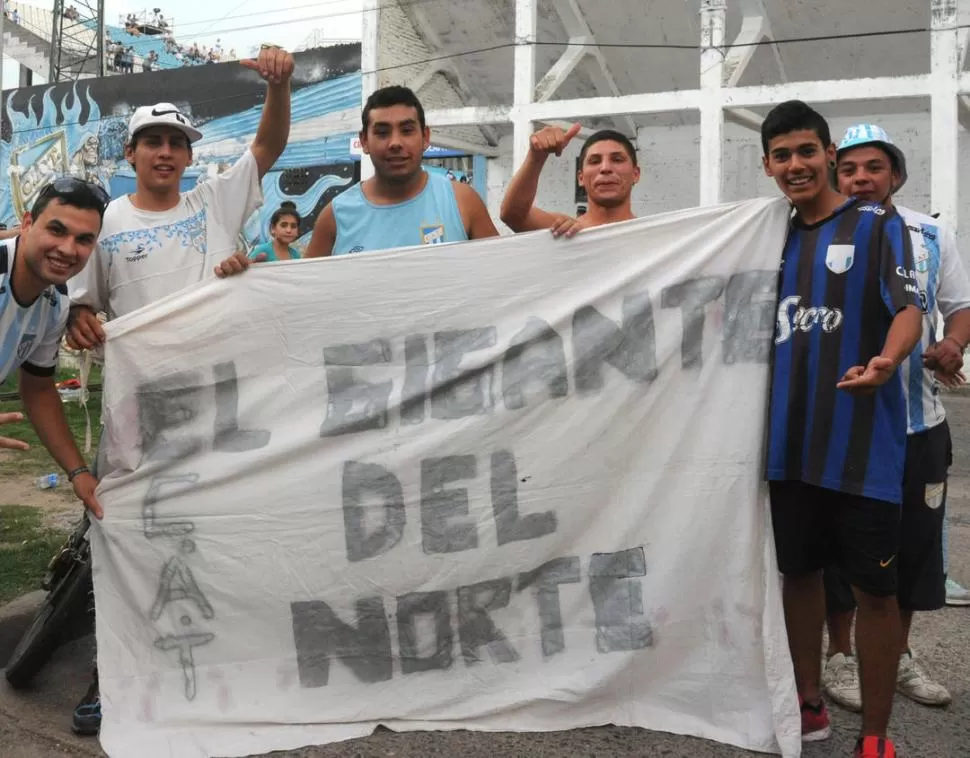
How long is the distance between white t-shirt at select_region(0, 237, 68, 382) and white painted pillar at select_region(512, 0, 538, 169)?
1112 cm

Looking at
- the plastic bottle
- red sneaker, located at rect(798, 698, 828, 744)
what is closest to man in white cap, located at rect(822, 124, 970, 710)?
Answer: red sneaker, located at rect(798, 698, 828, 744)

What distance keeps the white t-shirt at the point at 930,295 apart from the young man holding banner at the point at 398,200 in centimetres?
135

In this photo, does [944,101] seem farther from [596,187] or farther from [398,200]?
[398,200]

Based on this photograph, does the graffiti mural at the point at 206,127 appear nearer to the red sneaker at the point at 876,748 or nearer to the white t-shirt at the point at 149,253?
the white t-shirt at the point at 149,253

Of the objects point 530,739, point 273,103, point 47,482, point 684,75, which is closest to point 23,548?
point 47,482

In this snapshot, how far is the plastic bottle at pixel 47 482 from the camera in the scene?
6.23 m

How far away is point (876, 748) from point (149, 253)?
2.58 meters

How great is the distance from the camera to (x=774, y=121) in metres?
2.64

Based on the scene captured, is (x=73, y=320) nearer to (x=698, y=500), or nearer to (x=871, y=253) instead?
(x=698, y=500)

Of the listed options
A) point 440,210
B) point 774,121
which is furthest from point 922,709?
point 440,210

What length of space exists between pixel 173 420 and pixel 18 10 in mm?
36105

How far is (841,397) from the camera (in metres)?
2.45

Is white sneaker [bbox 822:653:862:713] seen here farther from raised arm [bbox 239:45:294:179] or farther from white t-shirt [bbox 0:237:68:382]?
white t-shirt [bbox 0:237:68:382]

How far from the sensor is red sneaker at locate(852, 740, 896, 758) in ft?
8.05
